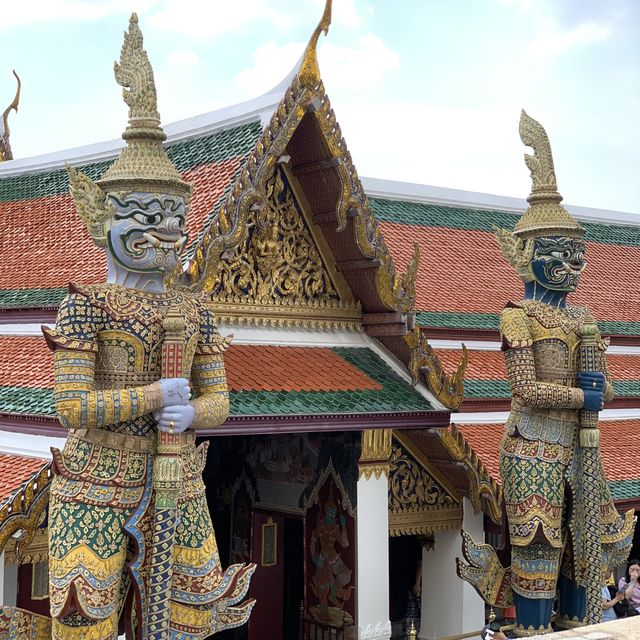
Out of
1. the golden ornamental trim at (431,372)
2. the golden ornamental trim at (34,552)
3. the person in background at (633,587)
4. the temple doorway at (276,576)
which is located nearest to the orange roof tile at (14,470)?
the golden ornamental trim at (34,552)

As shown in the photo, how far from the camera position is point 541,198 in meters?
7.63

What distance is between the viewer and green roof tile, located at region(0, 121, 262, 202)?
322 inches

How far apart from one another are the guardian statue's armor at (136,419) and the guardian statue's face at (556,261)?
2.65m

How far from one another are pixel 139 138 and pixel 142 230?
51 cm

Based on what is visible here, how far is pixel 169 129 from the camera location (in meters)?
9.59

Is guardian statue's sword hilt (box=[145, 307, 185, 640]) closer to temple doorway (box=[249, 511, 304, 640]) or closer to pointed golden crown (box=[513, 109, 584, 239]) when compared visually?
pointed golden crown (box=[513, 109, 584, 239])

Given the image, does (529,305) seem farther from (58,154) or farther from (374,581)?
(58,154)

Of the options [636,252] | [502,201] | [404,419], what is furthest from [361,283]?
[636,252]

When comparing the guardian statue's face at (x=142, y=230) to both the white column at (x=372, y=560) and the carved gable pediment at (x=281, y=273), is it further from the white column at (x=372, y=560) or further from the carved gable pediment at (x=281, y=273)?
the white column at (x=372, y=560)

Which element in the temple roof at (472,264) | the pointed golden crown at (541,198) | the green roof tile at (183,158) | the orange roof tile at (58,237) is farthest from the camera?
the temple roof at (472,264)

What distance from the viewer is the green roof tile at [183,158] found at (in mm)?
8188

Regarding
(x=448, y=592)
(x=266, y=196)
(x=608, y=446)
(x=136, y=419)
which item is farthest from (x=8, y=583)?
(x=608, y=446)

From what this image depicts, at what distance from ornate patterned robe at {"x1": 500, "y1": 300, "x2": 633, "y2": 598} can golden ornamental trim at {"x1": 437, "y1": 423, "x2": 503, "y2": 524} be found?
84 centimetres

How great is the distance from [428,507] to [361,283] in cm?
204
